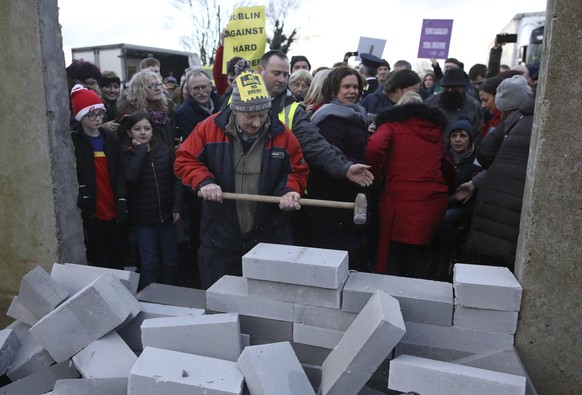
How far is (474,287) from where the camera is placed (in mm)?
2666

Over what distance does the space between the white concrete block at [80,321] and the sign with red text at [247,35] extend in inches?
119

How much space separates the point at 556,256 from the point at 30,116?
3.71 metres

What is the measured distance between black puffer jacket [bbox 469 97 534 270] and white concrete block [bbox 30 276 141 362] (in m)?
2.52

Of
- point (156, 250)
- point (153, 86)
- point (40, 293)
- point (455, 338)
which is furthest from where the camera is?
point (153, 86)

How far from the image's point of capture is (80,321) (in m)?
2.90

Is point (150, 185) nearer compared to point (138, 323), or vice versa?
point (138, 323)

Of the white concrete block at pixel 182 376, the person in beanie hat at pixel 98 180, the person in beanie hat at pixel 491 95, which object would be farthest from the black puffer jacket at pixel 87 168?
the person in beanie hat at pixel 491 95

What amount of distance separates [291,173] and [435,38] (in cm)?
720

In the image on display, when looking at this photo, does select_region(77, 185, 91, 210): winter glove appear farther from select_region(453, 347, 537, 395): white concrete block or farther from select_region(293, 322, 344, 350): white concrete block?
select_region(453, 347, 537, 395): white concrete block

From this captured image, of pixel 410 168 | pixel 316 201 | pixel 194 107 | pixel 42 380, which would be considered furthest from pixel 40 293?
pixel 410 168

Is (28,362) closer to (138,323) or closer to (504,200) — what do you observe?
(138,323)

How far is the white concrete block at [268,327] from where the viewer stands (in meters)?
3.02

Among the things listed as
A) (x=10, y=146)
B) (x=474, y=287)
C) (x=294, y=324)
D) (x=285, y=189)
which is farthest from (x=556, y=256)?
(x=10, y=146)

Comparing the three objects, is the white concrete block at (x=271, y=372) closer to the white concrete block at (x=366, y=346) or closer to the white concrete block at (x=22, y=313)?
the white concrete block at (x=366, y=346)
